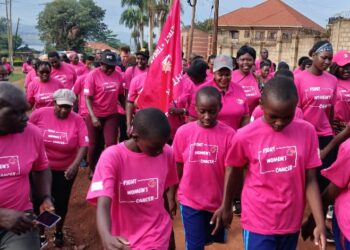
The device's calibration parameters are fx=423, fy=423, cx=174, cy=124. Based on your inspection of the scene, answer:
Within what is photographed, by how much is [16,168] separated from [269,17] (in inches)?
2040

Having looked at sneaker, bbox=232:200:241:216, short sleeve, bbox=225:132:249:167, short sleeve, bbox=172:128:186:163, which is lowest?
sneaker, bbox=232:200:241:216

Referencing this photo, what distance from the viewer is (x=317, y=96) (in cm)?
488

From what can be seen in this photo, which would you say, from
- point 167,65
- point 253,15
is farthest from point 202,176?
point 253,15

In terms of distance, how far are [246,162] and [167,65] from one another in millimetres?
2419

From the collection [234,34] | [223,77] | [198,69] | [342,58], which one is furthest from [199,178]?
[234,34]

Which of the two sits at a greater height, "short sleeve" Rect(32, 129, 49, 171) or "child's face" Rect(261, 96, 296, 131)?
"child's face" Rect(261, 96, 296, 131)

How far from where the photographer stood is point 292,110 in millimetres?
2697

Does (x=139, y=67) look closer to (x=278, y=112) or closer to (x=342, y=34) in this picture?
(x=278, y=112)

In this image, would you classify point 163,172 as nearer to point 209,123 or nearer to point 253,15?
point 209,123

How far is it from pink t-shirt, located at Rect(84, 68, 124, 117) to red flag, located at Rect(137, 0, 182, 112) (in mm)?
1805

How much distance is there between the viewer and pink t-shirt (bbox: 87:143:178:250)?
263 centimetres

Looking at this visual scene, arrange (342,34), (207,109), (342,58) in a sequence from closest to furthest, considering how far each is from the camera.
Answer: (207,109) → (342,58) → (342,34)

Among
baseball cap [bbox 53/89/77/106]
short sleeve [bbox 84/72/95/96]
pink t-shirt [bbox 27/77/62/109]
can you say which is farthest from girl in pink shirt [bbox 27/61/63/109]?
baseball cap [bbox 53/89/77/106]

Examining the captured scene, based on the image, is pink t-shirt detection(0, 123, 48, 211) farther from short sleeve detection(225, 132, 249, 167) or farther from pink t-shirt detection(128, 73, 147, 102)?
pink t-shirt detection(128, 73, 147, 102)
